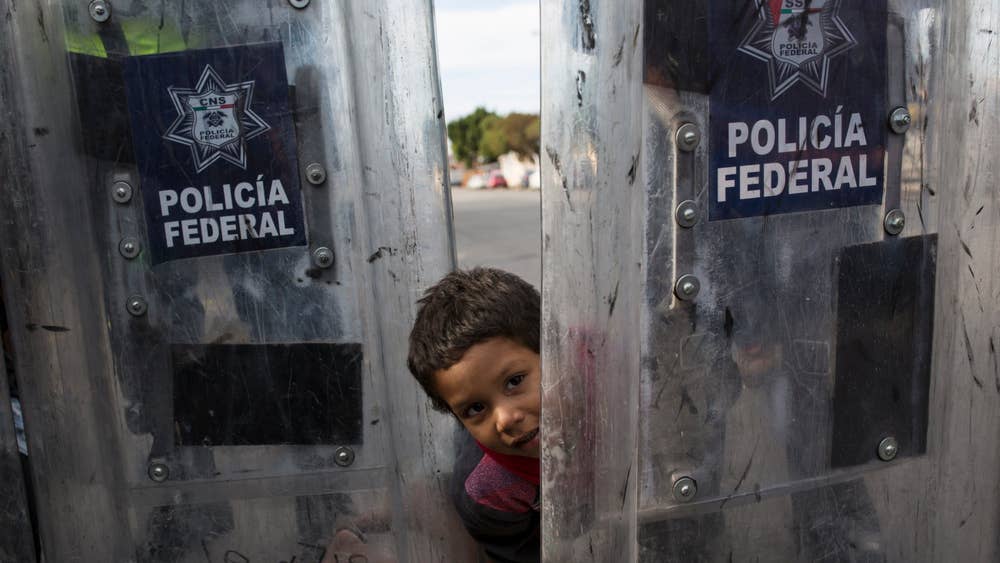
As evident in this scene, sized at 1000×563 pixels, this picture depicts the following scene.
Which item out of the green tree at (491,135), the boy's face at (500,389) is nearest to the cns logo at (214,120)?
the boy's face at (500,389)

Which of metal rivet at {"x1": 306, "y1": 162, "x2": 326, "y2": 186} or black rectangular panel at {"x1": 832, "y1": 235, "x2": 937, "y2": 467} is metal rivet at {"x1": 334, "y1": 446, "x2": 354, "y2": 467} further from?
black rectangular panel at {"x1": 832, "y1": 235, "x2": 937, "y2": 467}

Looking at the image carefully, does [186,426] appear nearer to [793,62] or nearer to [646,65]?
[646,65]

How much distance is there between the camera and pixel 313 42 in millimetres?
1610

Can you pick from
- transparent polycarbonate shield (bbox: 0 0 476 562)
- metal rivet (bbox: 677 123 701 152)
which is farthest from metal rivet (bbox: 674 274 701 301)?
transparent polycarbonate shield (bbox: 0 0 476 562)

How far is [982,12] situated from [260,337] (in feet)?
4.15

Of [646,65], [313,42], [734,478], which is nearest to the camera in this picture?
[646,65]

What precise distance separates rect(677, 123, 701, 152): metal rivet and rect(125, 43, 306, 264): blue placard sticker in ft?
2.61

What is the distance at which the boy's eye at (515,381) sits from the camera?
153 cm

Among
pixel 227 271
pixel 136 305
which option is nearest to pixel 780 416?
pixel 227 271

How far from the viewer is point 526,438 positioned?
1.51 meters

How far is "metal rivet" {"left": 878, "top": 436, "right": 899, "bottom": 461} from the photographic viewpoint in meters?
1.22

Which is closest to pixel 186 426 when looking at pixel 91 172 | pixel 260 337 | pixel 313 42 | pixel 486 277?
pixel 260 337

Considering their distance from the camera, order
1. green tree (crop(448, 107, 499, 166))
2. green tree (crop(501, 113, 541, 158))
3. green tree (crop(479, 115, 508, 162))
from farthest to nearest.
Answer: green tree (crop(448, 107, 499, 166)), green tree (crop(479, 115, 508, 162)), green tree (crop(501, 113, 541, 158))

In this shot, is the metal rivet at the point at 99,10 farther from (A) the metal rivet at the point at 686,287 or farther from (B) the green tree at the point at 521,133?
(B) the green tree at the point at 521,133
